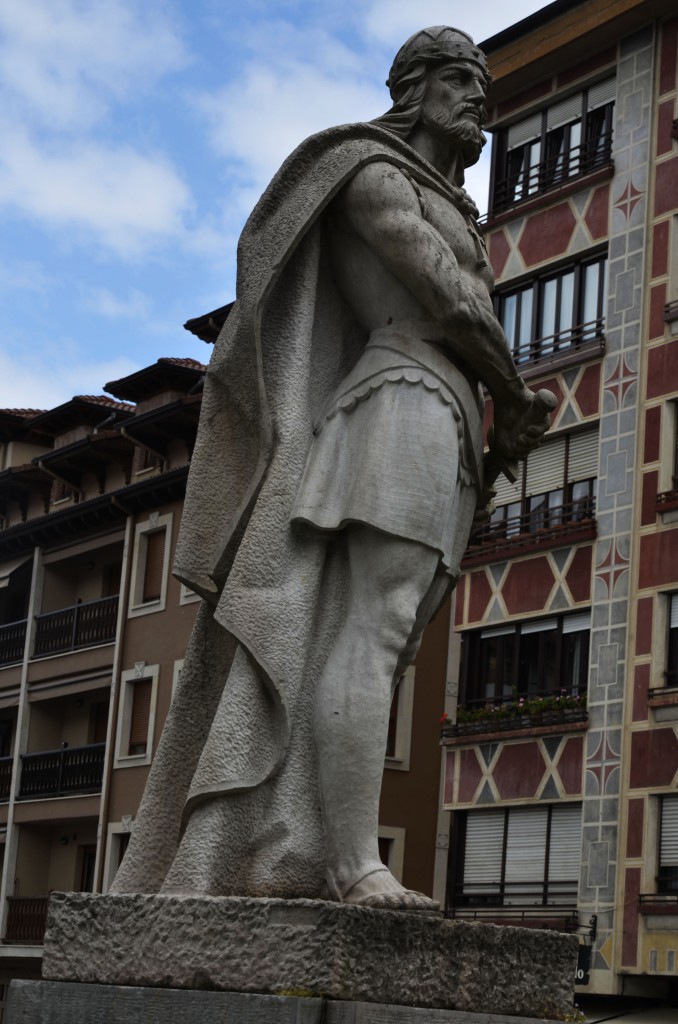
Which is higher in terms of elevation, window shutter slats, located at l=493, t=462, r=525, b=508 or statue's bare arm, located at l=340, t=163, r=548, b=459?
window shutter slats, located at l=493, t=462, r=525, b=508

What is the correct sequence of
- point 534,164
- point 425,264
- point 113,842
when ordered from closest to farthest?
point 425,264, point 534,164, point 113,842

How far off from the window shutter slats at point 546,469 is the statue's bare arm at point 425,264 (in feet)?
106

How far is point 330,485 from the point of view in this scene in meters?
6.71

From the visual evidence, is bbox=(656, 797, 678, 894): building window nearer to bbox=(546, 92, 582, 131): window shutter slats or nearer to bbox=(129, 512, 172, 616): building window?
bbox=(546, 92, 582, 131): window shutter slats

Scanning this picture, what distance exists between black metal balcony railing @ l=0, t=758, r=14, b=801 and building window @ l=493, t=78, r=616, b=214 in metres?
20.5

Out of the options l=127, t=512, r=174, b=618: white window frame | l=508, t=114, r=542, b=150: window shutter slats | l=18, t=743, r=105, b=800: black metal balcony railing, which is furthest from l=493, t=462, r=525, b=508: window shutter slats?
l=18, t=743, r=105, b=800: black metal balcony railing

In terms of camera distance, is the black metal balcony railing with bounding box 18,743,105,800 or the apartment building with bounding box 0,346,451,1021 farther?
the black metal balcony railing with bounding box 18,743,105,800

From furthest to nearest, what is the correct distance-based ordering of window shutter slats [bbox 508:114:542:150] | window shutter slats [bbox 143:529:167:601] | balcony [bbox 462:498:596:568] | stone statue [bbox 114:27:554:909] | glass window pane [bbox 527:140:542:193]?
window shutter slats [bbox 143:529:167:601]
window shutter slats [bbox 508:114:542:150]
glass window pane [bbox 527:140:542:193]
balcony [bbox 462:498:596:568]
stone statue [bbox 114:27:554:909]

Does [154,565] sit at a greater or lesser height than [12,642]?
greater

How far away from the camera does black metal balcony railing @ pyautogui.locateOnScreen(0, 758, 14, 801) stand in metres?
52.8

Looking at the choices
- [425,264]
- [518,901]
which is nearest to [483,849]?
[518,901]

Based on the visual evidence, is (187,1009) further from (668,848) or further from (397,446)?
(668,848)

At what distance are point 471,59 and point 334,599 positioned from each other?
2094 millimetres

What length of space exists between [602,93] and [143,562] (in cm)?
1713
